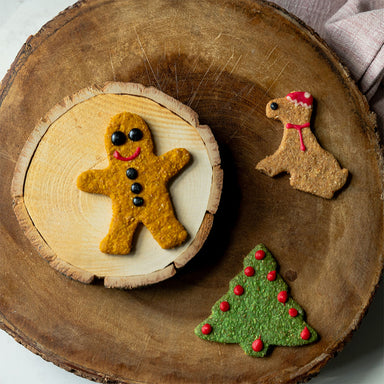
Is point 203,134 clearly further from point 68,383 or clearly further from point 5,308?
point 68,383

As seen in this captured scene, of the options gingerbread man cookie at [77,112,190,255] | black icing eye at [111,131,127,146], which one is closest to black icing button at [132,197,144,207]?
gingerbread man cookie at [77,112,190,255]

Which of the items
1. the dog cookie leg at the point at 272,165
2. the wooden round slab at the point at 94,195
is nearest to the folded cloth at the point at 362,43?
the dog cookie leg at the point at 272,165

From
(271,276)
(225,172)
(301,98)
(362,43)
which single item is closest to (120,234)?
(225,172)

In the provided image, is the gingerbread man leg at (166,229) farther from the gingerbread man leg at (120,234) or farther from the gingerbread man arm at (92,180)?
the gingerbread man arm at (92,180)

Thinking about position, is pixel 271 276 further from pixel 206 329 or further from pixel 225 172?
pixel 225 172

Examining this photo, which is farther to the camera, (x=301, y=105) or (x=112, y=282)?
(x=301, y=105)

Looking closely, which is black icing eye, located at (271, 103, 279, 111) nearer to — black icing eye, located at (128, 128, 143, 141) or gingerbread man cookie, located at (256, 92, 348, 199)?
gingerbread man cookie, located at (256, 92, 348, 199)

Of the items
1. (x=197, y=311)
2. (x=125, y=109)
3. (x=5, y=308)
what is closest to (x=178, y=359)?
(x=197, y=311)
